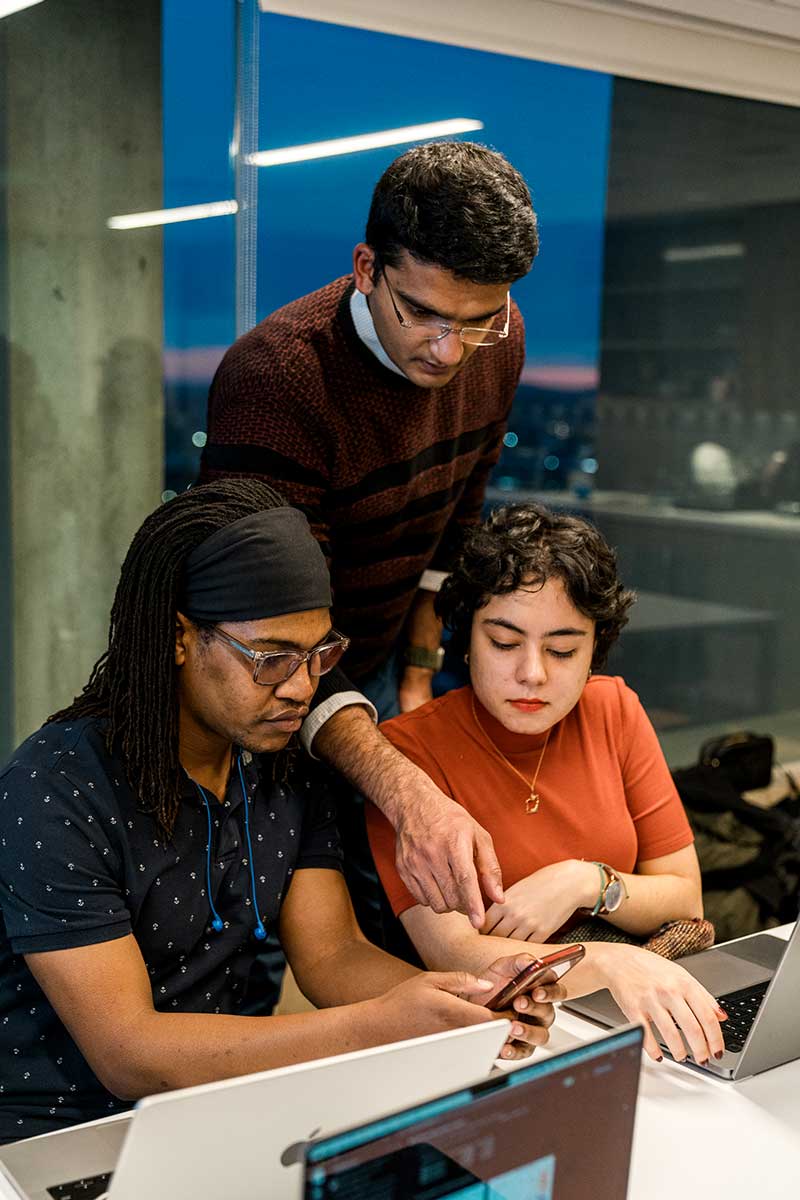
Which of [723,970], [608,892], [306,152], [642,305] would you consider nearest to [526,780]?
[608,892]

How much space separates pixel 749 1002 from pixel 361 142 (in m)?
2.07

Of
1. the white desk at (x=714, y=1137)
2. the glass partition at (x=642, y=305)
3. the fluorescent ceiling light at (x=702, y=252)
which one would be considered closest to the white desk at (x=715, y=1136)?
the white desk at (x=714, y=1137)

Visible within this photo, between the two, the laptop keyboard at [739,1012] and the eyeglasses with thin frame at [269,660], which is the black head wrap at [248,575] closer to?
the eyeglasses with thin frame at [269,660]

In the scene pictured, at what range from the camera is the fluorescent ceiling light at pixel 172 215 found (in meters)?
2.73

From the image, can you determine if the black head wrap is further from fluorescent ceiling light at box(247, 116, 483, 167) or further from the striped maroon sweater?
fluorescent ceiling light at box(247, 116, 483, 167)

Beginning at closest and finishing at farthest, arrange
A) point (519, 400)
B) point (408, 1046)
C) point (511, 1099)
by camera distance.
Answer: point (511, 1099) → point (408, 1046) → point (519, 400)

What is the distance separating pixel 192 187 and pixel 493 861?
5.71 feet

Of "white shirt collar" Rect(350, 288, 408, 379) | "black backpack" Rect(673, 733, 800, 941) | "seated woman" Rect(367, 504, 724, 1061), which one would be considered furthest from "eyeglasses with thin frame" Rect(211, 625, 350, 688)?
"black backpack" Rect(673, 733, 800, 941)

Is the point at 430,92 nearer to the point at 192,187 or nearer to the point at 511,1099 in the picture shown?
the point at 192,187

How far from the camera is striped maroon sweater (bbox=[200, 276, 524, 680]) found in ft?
6.61

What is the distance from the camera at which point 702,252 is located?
3893 mm

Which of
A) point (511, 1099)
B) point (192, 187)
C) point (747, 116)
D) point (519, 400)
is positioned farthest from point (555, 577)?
point (747, 116)

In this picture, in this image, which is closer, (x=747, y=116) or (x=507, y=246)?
(x=507, y=246)

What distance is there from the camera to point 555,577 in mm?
1979
